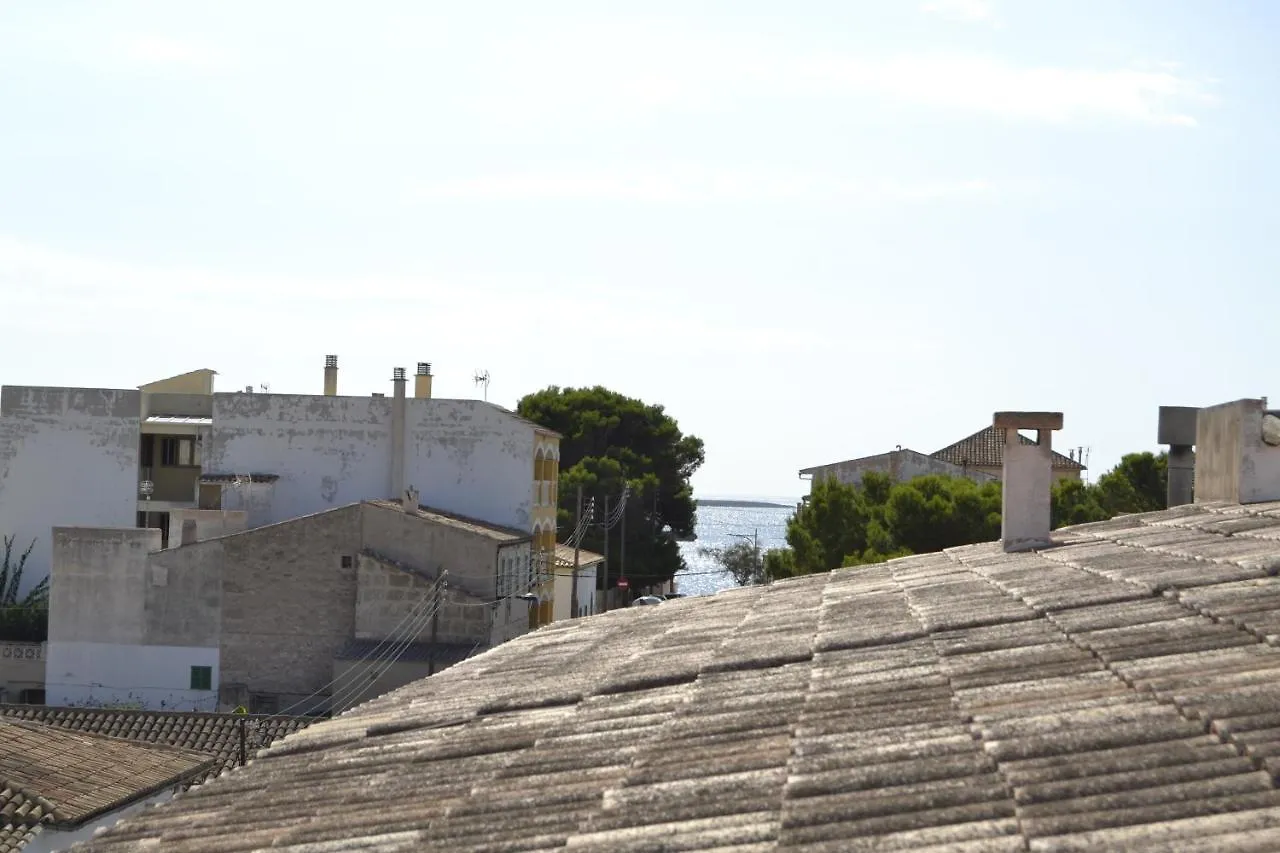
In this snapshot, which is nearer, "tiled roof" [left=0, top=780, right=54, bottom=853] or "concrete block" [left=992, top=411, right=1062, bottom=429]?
"concrete block" [left=992, top=411, right=1062, bottom=429]

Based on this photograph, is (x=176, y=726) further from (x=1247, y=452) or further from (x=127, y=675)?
(x=1247, y=452)

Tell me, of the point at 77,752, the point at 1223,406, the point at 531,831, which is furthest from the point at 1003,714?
the point at 77,752

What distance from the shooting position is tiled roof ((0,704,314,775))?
21453mm

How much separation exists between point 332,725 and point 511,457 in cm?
3119

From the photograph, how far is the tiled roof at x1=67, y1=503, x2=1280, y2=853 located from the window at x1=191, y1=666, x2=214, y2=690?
2459cm

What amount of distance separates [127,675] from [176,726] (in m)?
10.1

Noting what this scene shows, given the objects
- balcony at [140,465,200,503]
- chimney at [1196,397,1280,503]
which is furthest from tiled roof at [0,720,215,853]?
balcony at [140,465,200,503]

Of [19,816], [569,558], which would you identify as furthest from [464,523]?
[19,816]

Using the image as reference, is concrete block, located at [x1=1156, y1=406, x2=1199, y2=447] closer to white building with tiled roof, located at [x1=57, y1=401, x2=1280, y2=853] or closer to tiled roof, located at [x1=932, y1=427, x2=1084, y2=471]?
white building with tiled roof, located at [x1=57, y1=401, x2=1280, y2=853]

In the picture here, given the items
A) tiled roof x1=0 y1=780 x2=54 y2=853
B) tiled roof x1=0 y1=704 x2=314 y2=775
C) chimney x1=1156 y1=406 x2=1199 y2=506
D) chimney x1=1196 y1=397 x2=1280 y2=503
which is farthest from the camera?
tiled roof x1=0 y1=704 x2=314 y2=775

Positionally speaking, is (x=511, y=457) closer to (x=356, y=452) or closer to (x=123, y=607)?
(x=356, y=452)

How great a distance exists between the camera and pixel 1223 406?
30.9 feet

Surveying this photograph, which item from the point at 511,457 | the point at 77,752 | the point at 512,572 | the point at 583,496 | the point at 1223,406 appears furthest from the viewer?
the point at 583,496

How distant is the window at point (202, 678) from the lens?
30.7 meters
